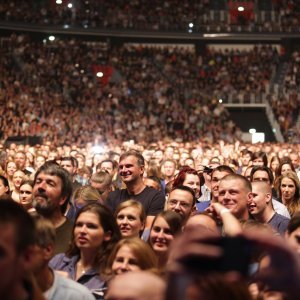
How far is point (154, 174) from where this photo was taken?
39.5ft

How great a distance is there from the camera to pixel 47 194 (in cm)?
641

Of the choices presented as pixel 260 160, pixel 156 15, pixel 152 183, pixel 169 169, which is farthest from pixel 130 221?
pixel 156 15

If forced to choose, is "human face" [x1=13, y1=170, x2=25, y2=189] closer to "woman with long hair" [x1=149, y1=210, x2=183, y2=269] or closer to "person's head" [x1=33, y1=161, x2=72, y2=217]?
"person's head" [x1=33, y1=161, x2=72, y2=217]

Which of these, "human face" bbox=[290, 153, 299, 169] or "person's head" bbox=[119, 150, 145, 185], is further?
"human face" bbox=[290, 153, 299, 169]

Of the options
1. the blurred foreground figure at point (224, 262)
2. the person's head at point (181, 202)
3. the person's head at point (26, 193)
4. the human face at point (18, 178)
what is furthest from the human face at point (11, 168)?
the blurred foreground figure at point (224, 262)

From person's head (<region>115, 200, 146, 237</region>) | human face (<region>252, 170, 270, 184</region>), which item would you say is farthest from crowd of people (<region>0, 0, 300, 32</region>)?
person's head (<region>115, 200, 146, 237</region>)

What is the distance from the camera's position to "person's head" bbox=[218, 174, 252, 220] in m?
6.77

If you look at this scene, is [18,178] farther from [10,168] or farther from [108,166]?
[108,166]

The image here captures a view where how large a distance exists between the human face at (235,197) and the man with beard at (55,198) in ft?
4.18

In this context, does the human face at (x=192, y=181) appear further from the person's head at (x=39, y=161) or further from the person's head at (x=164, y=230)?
the person's head at (x=39, y=161)

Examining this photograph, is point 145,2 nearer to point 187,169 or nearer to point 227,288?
point 187,169

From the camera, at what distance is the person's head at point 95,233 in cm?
546

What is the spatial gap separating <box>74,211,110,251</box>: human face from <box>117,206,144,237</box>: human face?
837mm

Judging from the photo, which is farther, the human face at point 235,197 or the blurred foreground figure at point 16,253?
the human face at point 235,197
